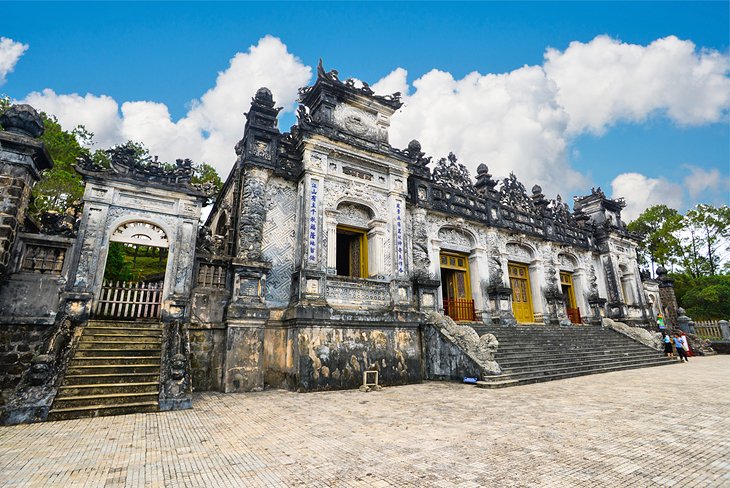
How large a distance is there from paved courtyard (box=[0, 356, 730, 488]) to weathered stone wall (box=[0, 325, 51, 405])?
2.67 meters

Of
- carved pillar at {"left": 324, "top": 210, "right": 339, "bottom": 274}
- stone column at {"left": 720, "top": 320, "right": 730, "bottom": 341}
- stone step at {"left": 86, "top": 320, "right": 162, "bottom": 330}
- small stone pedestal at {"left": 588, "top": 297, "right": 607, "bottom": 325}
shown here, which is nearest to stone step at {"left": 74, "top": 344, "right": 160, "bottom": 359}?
stone step at {"left": 86, "top": 320, "right": 162, "bottom": 330}

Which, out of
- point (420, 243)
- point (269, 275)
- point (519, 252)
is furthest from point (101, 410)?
point (519, 252)

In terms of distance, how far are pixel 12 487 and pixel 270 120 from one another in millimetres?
9454

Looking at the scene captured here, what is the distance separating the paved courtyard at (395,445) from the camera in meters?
3.07

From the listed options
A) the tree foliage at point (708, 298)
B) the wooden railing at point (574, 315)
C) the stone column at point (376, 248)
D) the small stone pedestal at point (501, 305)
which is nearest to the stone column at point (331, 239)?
the stone column at point (376, 248)

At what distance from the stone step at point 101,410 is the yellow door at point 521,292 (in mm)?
12982

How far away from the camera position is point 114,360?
6789mm

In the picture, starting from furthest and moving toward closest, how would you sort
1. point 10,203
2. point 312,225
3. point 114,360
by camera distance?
point 312,225
point 10,203
point 114,360

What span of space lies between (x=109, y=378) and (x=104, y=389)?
34 cm

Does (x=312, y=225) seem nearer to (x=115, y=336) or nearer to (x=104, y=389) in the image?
(x=115, y=336)

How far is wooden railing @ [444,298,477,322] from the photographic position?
13.1m

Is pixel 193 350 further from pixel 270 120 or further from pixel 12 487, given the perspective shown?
pixel 270 120

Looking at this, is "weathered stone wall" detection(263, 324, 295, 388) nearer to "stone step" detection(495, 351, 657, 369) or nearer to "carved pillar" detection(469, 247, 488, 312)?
"stone step" detection(495, 351, 657, 369)

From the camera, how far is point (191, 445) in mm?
4066
